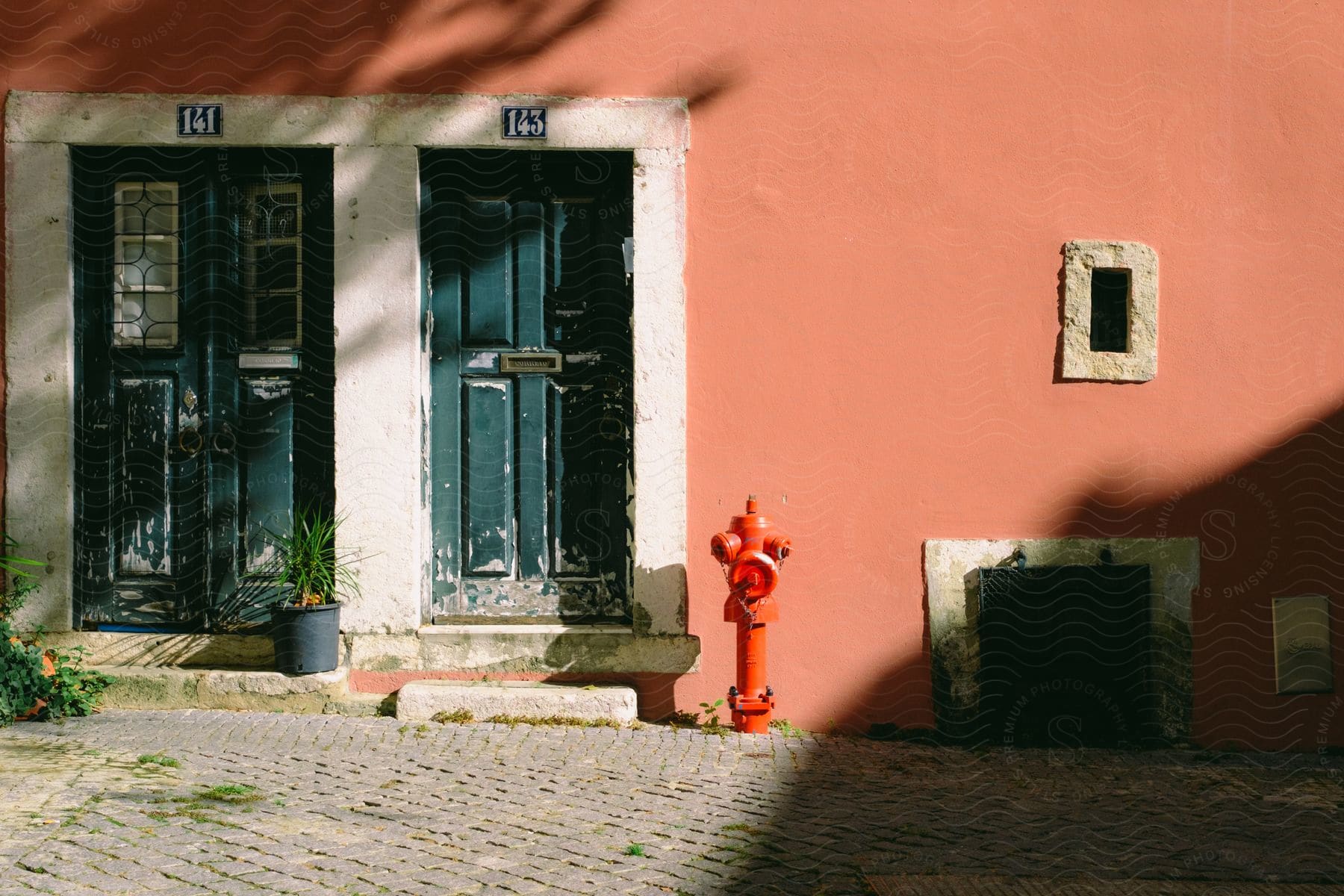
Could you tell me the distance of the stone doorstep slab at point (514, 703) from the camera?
543 cm

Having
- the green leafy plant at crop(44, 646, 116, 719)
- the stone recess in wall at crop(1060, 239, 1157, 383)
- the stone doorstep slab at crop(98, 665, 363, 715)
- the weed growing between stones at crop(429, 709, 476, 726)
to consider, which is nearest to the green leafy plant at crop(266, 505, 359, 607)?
the stone doorstep slab at crop(98, 665, 363, 715)

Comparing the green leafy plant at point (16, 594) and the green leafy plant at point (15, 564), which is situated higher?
the green leafy plant at point (15, 564)

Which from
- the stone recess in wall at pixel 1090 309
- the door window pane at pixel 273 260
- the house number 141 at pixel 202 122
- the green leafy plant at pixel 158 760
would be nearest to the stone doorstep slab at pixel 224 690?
the green leafy plant at pixel 158 760

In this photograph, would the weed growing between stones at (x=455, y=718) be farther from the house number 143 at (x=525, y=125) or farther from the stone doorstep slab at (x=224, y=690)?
the house number 143 at (x=525, y=125)

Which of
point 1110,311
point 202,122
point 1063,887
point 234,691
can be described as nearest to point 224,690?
point 234,691

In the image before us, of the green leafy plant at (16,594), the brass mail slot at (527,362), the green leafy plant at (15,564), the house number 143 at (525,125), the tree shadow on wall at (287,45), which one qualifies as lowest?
the green leafy plant at (16,594)

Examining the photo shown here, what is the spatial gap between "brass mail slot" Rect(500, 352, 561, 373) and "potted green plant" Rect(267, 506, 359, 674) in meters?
1.09

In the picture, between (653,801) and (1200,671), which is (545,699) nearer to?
(653,801)

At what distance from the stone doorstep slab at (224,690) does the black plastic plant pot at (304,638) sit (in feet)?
0.17

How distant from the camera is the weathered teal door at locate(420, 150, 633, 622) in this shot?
585 centimetres

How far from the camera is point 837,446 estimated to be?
5.75 meters

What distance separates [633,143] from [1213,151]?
286 centimetres

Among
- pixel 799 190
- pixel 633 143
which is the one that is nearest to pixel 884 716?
pixel 799 190

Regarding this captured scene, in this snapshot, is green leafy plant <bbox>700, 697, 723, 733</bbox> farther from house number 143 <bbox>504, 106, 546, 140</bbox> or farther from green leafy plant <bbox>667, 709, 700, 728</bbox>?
house number 143 <bbox>504, 106, 546, 140</bbox>
